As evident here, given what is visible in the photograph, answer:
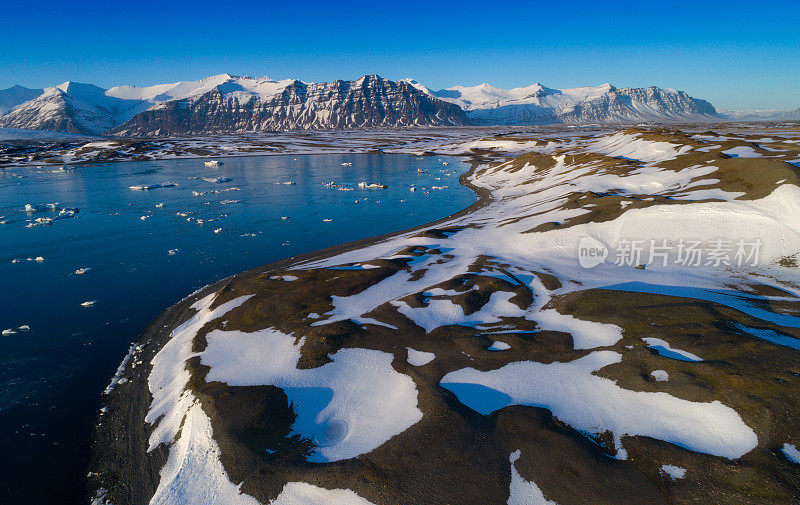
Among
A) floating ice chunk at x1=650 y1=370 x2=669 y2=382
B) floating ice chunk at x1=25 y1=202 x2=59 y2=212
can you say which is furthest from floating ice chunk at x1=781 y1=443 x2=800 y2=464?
floating ice chunk at x1=25 y1=202 x2=59 y2=212

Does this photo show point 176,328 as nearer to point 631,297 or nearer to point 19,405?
point 19,405

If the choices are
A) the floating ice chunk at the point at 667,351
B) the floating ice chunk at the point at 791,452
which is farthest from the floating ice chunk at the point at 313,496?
the floating ice chunk at the point at 667,351

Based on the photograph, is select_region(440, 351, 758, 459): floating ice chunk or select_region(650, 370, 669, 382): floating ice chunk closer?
select_region(440, 351, 758, 459): floating ice chunk

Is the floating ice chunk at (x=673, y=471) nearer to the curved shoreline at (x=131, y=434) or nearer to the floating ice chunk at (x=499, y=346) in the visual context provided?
the floating ice chunk at (x=499, y=346)

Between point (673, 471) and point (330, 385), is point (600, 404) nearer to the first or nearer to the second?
point (673, 471)

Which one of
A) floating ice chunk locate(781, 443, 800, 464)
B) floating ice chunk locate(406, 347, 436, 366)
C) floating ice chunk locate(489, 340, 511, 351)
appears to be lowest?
floating ice chunk locate(406, 347, 436, 366)

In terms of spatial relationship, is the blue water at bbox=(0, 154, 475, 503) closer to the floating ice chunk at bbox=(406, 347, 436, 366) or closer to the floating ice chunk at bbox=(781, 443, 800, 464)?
the floating ice chunk at bbox=(406, 347, 436, 366)

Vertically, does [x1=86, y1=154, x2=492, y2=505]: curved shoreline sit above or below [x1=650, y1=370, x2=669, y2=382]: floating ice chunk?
below

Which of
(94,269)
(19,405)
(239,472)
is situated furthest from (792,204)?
(94,269)
